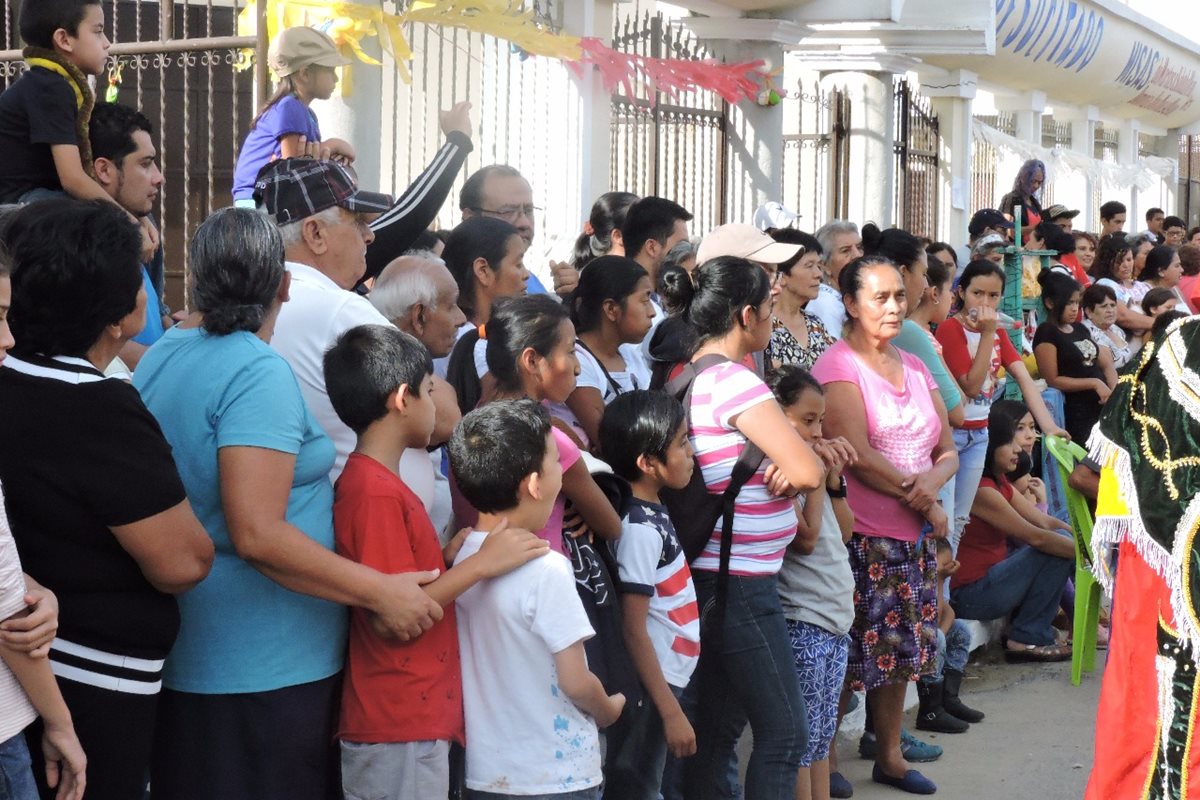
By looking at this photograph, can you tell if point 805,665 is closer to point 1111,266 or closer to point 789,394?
point 789,394

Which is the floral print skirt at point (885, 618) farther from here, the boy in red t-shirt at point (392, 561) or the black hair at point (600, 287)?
the boy in red t-shirt at point (392, 561)

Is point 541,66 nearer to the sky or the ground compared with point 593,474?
nearer to the sky

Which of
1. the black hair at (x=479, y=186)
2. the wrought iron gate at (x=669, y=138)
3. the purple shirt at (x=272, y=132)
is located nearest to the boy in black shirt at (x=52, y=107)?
the purple shirt at (x=272, y=132)

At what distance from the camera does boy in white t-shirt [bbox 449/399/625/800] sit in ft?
10.6

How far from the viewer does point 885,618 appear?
5086mm

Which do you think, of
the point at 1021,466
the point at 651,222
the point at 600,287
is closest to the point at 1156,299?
the point at 1021,466

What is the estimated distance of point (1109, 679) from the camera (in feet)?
12.6

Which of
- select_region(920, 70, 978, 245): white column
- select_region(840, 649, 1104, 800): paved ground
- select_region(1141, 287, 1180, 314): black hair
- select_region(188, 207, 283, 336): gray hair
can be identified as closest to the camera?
select_region(188, 207, 283, 336): gray hair

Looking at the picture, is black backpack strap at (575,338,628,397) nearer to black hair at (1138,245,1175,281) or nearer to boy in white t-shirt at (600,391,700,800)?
boy in white t-shirt at (600,391,700,800)

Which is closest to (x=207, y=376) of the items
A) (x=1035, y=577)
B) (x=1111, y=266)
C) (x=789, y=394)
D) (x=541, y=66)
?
(x=789, y=394)

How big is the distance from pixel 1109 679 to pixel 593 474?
4.68ft

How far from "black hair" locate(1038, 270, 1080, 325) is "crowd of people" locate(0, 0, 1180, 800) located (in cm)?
370

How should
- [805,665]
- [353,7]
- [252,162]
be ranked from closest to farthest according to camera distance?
[805,665], [252,162], [353,7]

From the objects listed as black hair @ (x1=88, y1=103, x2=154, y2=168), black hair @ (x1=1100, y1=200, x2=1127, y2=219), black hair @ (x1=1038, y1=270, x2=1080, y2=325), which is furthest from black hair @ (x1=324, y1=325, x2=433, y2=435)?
black hair @ (x1=1100, y1=200, x2=1127, y2=219)
